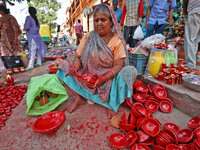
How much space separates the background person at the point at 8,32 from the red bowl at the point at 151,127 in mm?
5396

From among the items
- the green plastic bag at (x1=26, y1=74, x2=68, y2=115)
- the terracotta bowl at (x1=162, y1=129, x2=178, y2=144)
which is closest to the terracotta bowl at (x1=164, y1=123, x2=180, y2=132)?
the terracotta bowl at (x1=162, y1=129, x2=178, y2=144)

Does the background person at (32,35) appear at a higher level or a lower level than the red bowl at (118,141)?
higher

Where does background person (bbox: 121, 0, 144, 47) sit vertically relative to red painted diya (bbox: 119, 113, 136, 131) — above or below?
above

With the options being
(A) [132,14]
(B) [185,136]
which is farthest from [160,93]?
(A) [132,14]

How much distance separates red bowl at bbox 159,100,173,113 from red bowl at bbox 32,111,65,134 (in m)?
1.42

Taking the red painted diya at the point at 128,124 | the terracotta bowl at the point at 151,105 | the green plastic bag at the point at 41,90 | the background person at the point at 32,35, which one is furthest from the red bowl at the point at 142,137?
the background person at the point at 32,35

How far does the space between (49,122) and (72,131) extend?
31cm

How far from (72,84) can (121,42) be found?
969mm

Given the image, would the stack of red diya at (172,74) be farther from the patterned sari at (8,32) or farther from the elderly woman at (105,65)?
the patterned sari at (8,32)

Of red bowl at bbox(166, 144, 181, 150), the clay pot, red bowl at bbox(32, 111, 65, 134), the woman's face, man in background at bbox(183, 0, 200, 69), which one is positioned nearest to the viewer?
red bowl at bbox(166, 144, 181, 150)

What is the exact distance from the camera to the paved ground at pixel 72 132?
3.75 ft

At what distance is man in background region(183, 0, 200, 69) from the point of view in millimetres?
2180

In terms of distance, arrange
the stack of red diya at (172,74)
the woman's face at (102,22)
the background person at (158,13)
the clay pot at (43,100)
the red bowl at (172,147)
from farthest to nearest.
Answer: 1. the background person at (158,13)
2. the stack of red diya at (172,74)
3. the clay pot at (43,100)
4. the woman's face at (102,22)
5. the red bowl at (172,147)

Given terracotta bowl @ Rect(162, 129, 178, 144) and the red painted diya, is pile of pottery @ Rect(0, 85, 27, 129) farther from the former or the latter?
terracotta bowl @ Rect(162, 129, 178, 144)
